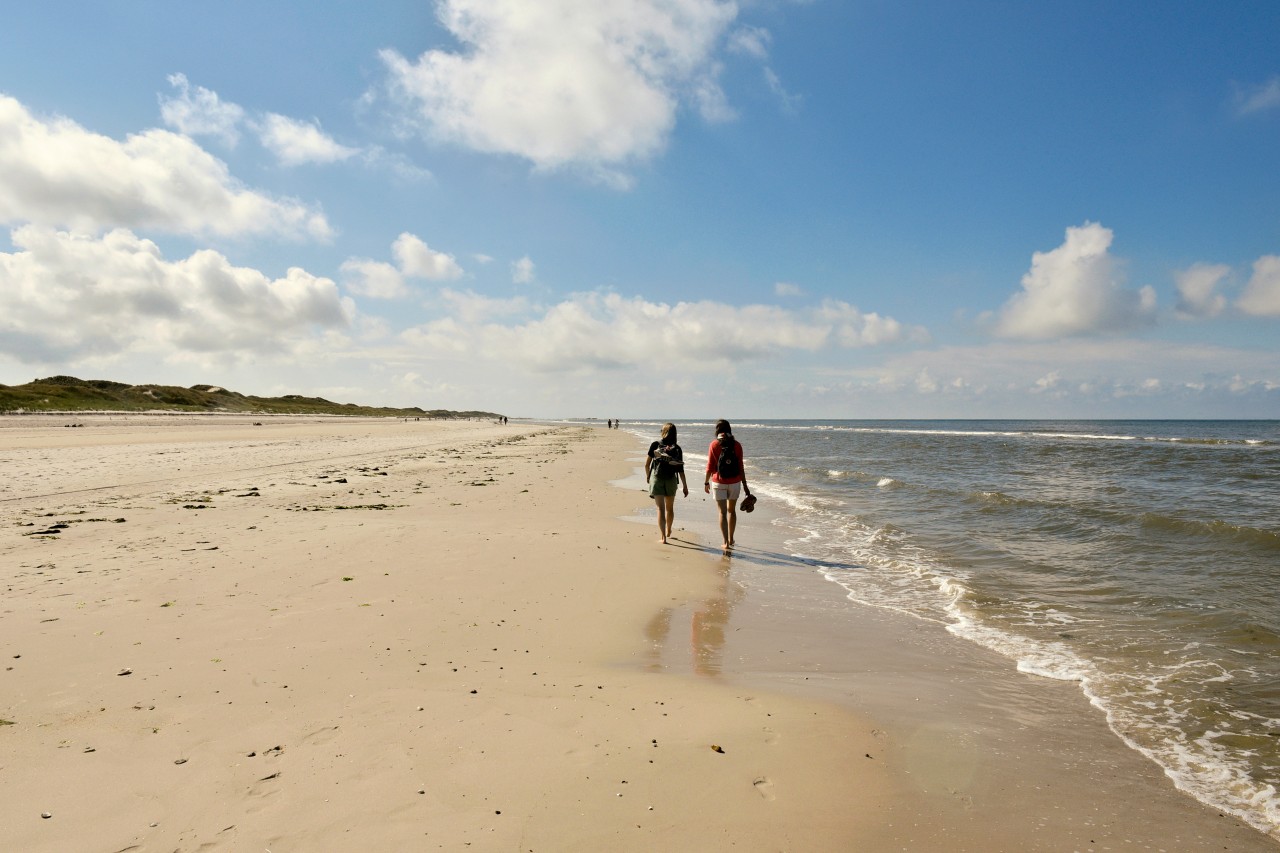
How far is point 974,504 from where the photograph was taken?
57.2 feet

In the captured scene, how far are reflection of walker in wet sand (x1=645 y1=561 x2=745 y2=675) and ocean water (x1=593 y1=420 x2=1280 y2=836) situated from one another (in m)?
1.96

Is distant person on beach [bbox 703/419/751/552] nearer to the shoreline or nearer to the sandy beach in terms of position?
the shoreline

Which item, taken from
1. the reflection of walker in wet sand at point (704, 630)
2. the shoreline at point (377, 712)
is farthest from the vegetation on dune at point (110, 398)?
the reflection of walker in wet sand at point (704, 630)

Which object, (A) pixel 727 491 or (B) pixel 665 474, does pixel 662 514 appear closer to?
(B) pixel 665 474

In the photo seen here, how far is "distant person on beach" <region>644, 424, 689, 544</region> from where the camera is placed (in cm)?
1134

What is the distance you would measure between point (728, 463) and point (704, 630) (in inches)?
192

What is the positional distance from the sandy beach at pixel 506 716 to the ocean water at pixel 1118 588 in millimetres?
532

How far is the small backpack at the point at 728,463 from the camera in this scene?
1134 cm

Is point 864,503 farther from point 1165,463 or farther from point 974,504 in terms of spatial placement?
point 1165,463

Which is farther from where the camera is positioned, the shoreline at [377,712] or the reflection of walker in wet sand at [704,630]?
the reflection of walker in wet sand at [704,630]

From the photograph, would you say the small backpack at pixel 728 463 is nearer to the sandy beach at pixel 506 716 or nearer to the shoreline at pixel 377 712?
the shoreline at pixel 377 712

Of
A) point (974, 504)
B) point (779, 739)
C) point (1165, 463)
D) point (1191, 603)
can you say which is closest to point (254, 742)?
point (779, 739)

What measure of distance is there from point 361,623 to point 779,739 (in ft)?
13.8

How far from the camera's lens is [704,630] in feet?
22.4
